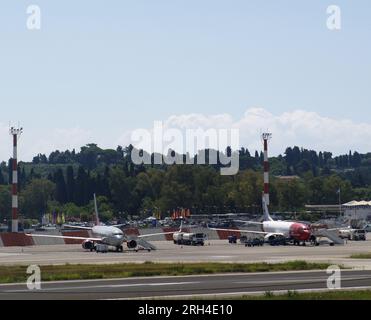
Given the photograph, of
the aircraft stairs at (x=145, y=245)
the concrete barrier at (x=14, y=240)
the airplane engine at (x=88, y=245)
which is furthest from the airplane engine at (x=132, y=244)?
the concrete barrier at (x=14, y=240)

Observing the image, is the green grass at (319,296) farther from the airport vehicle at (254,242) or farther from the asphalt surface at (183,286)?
the airport vehicle at (254,242)

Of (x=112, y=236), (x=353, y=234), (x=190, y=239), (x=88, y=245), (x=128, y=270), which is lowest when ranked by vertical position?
(x=353, y=234)

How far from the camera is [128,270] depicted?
66125 mm

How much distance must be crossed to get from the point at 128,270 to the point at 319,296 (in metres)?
26.3

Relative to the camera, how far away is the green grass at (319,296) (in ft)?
134

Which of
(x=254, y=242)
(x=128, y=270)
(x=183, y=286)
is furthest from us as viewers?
(x=254, y=242)

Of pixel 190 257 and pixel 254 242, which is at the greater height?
pixel 190 257

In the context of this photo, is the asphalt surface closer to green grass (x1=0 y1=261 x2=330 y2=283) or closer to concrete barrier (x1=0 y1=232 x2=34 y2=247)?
green grass (x1=0 y1=261 x2=330 y2=283)

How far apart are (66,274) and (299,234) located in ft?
236

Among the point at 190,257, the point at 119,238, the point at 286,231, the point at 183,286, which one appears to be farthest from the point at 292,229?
the point at 183,286

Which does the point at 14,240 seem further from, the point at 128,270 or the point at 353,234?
the point at 128,270
